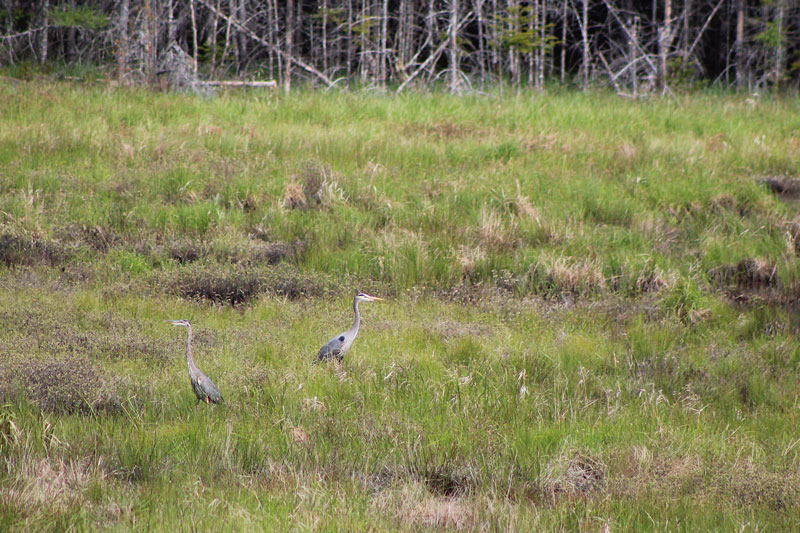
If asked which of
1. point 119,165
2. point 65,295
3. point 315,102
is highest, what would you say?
point 315,102

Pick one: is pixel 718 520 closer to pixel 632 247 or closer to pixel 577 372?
pixel 577 372

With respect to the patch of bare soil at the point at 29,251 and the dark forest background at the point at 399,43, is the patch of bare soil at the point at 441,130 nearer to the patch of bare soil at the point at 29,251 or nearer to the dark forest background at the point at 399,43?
the dark forest background at the point at 399,43

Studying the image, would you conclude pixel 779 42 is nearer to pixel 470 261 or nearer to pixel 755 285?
pixel 755 285

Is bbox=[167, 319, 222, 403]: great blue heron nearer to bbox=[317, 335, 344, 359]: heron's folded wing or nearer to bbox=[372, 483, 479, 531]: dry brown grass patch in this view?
bbox=[317, 335, 344, 359]: heron's folded wing

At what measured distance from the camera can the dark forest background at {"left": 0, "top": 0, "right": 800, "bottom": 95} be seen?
17.0 metres

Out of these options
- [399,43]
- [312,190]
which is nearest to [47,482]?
[312,190]

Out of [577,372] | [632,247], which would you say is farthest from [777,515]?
[632,247]

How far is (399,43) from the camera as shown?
2428 cm

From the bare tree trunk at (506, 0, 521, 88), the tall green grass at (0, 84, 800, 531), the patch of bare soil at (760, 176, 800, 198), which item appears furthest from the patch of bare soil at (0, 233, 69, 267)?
the bare tree trunk at (506, 0, 521, 88)

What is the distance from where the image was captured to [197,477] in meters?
3.96

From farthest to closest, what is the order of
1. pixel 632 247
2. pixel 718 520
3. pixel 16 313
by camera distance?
pixel 632 247 → pixel 16 313 → pixel 718 520

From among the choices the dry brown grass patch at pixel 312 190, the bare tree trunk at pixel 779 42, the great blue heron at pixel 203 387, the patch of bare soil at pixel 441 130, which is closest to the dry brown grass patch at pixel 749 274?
the dry brown grass patch at pixel 312 190

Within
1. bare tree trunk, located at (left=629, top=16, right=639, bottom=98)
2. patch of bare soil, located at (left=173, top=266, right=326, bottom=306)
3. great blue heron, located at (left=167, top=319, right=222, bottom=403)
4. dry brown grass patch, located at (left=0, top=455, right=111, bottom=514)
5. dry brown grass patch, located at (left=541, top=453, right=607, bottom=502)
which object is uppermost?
bare tree trunk, located at (left=629, top=16, right=639, bottom=98)

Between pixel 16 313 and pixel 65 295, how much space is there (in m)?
0.78
